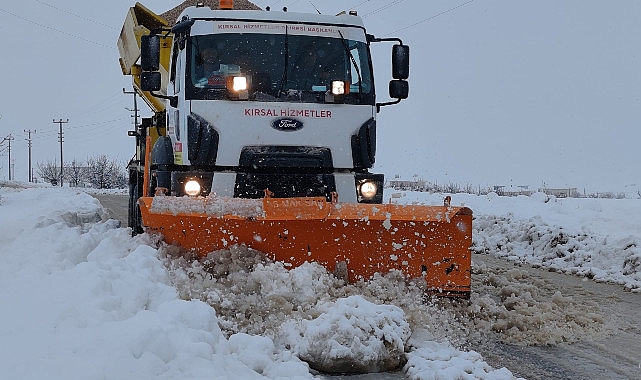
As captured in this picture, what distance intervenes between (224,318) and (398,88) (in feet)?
12.3

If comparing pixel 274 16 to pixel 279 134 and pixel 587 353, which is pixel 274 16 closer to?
pixel 279 134

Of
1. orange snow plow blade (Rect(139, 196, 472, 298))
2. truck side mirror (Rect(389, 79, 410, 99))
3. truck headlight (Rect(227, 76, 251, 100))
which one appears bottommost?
orange snow plow blade (Rect(139, 196, 472, 298))

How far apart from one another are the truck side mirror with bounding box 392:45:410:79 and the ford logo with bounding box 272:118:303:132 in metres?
1.41

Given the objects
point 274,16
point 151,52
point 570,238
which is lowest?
point 570,238

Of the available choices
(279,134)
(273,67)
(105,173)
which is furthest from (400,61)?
(105,173)

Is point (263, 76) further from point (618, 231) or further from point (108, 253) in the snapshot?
point (618, 231)

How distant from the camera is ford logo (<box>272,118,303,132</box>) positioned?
19.4 feet

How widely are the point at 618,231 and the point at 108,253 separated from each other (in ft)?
21.4

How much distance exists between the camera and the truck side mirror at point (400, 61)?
6.61m

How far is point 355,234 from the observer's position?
4535 mm

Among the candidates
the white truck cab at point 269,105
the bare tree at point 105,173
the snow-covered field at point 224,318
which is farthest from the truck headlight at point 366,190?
the bare tree at point 105,173

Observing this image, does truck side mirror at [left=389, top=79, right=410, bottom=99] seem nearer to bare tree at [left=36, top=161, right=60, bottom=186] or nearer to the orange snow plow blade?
the orange snow plow blade

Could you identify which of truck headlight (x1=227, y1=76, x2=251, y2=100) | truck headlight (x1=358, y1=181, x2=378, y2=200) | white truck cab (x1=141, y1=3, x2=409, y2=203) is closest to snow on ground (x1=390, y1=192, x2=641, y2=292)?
truck headlight (x1=358, y1=181, x2=378, y2=200)

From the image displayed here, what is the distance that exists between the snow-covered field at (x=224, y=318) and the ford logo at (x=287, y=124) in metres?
1.74
